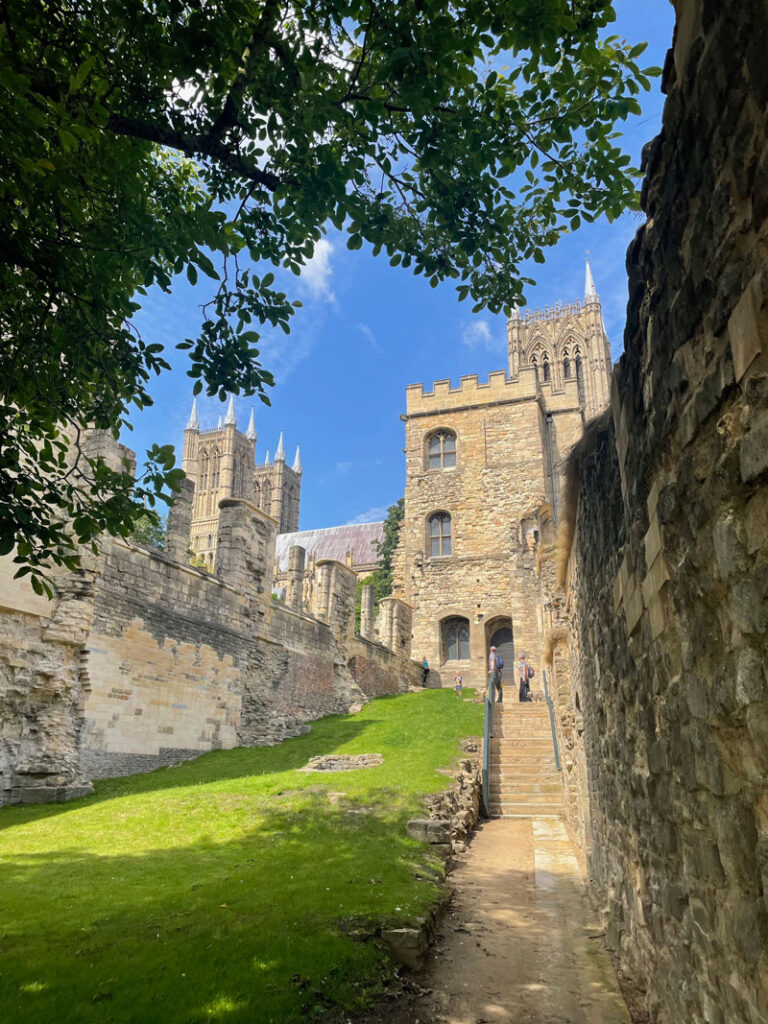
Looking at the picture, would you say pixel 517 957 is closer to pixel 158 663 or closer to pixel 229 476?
pixel 158 663

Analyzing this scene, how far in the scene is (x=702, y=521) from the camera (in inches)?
91.2

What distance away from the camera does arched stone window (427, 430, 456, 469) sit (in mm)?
31500

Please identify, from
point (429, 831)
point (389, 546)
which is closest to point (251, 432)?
point (389, 546)

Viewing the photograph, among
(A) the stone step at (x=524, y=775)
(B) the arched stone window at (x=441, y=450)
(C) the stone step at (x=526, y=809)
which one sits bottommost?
(C) the stone step at (x=526, y=809)

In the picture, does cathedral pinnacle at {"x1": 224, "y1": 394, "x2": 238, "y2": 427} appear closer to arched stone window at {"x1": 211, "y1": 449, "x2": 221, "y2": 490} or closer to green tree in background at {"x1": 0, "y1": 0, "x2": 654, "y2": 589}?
arched stone window at {"x1": 211, "y1": 449, "x2": 221, "y2": 490}

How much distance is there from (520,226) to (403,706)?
1620 cm

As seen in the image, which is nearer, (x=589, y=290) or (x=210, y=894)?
(x=210, y=894)

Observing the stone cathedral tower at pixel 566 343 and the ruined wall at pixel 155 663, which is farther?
the stone cathedral tower at pixel 566 343

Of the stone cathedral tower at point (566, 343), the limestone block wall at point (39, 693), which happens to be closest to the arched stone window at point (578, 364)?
the stone cathedral tower at point (566, 343)

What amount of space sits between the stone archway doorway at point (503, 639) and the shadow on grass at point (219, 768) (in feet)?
36.8

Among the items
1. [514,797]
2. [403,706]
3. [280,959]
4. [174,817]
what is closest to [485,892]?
[280,959]

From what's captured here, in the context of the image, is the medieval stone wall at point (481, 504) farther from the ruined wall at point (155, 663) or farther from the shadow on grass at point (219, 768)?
the shadow on grass at point (219, 768)

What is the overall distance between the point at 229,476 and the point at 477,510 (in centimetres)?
5221

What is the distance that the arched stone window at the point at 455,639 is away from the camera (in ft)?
93.7
